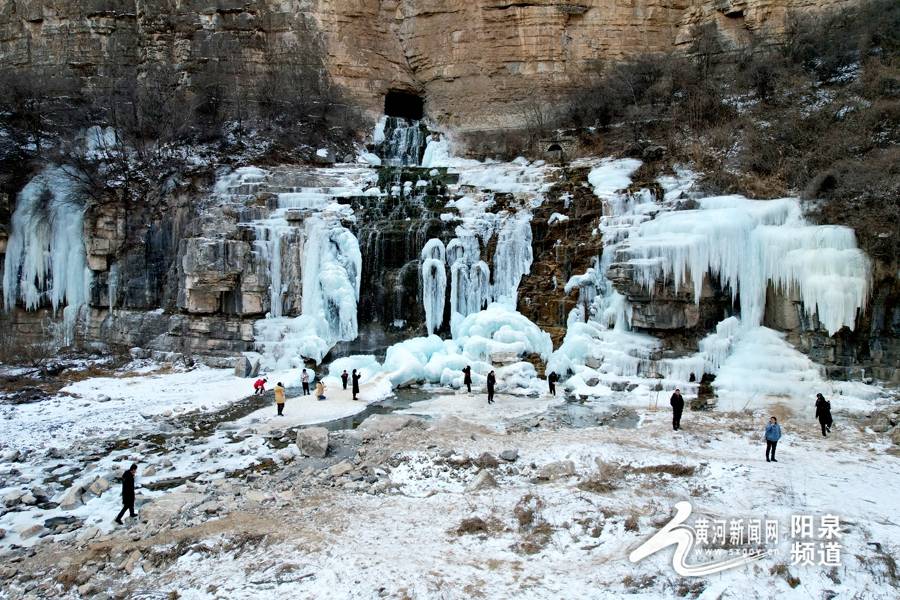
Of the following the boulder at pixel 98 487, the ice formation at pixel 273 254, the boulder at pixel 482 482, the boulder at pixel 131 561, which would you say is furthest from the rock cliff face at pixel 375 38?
the boulder at pixel 131 561

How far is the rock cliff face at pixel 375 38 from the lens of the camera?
83.9ft

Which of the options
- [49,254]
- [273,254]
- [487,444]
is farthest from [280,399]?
[49,254]

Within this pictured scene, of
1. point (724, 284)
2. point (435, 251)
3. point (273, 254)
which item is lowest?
point (724, 284)

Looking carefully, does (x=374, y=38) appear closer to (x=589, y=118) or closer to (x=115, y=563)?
(x=589, y=118)

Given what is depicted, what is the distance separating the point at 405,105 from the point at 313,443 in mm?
21841

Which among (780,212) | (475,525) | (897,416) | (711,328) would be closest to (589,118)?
(780,212)

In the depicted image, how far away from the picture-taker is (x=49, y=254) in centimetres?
1981

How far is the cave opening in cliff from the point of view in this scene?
28016 mm

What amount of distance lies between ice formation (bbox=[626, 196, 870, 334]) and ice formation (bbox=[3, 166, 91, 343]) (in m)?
17.6

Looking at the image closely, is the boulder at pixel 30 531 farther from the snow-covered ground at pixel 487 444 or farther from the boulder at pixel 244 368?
the boulder at pixel 244 368

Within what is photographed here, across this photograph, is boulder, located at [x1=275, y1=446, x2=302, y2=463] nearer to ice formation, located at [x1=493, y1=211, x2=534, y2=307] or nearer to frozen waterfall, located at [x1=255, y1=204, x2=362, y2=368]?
frozen waterfall, located at [x1=255, y1=204, x2=362, y2=368]

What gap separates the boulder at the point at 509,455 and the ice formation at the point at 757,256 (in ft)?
23.3

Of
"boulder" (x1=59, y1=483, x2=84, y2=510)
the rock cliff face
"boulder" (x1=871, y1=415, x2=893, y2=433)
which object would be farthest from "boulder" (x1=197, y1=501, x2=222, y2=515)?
the rock cliff face

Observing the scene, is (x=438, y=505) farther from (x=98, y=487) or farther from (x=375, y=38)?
(x=375, y=38)
